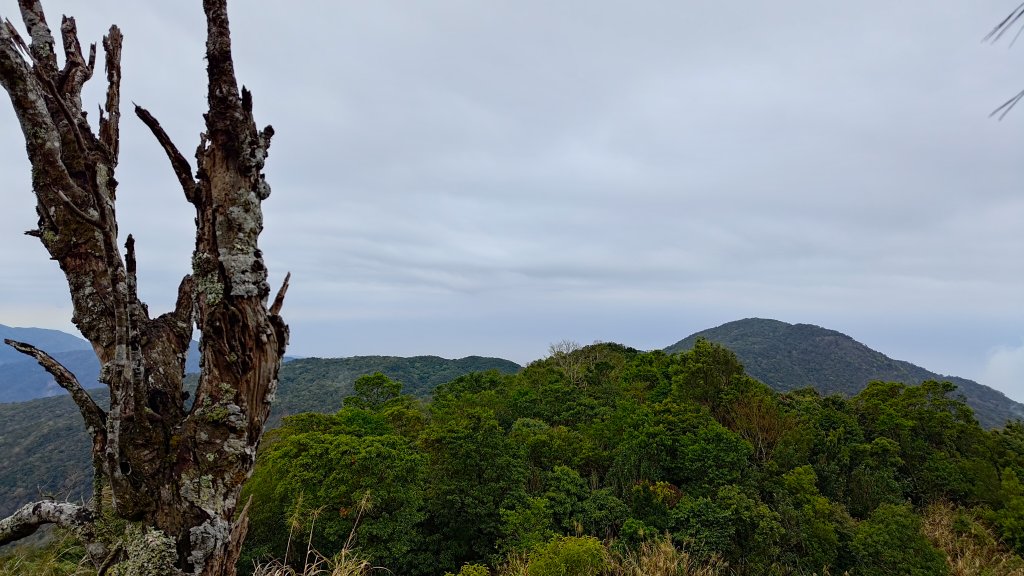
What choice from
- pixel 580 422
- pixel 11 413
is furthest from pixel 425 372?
pixel 580 422

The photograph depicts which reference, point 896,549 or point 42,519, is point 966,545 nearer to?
point 896,549

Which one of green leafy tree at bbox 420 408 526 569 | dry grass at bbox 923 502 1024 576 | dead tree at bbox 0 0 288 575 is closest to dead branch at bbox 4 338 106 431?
dead tree at bbox 0 0 288 575

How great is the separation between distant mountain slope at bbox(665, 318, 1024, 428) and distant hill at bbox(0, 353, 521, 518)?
56260 mm

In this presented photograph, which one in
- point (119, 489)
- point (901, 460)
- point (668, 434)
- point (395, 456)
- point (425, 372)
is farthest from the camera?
point (425, 372)

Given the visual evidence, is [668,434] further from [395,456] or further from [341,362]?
[341,362]

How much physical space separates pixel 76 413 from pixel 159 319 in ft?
352

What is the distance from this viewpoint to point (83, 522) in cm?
178

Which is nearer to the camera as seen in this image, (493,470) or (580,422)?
(493,470)

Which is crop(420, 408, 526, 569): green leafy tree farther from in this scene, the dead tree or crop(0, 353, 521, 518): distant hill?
crop(0, 353, 521, 518): distant hill

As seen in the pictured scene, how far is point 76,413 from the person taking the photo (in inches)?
3027

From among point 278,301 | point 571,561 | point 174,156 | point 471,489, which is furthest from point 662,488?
point 174,156

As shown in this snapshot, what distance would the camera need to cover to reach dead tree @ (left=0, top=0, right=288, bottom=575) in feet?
5.58

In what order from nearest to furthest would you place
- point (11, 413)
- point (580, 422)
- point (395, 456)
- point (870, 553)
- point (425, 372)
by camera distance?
point (870, 553) → point (395, 456) → point (580, 422) → point (11, 413) → point (425, 372)

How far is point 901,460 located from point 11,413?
418ft
